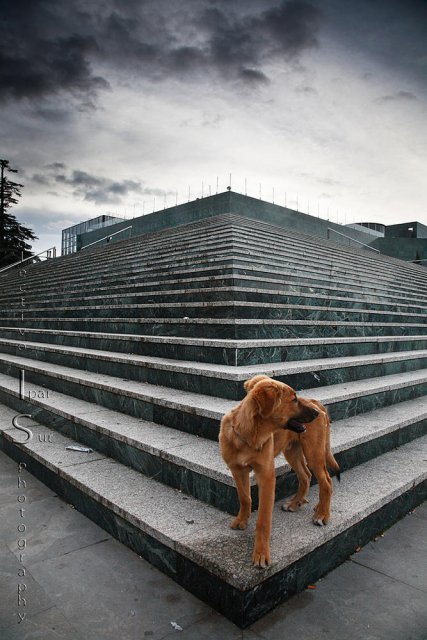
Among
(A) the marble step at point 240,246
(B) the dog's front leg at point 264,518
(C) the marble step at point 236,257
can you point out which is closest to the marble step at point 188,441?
(B) the dog's front leg at point 264,518

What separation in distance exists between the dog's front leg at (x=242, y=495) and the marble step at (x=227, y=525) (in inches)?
2.4

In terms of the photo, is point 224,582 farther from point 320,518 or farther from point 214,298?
point 214,298

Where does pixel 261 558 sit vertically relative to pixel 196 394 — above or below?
below

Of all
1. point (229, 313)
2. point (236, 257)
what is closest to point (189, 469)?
point (229, 313)

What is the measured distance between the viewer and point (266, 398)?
7.53ft

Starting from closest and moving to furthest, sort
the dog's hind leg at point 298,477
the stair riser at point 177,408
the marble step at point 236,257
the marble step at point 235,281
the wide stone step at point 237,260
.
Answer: the dog's hind leg at point 298,477
the stair riser at point 177,408
the marble step at point 235,281
the wide stone step at point 237,260
the marble step at point 236,257

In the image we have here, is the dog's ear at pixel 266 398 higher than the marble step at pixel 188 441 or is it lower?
higher

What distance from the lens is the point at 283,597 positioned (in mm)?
2359

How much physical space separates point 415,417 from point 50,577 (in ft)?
13.0

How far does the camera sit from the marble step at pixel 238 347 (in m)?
4.60

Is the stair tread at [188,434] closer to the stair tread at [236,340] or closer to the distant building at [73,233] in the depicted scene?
the stair tread at [236,340]

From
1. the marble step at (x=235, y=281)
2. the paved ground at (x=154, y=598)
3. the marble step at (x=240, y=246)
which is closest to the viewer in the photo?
the paved ground at (x=154, y=598)

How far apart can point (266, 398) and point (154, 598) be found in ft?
4.46

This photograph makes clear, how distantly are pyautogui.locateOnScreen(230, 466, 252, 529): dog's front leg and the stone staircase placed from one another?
71mm
